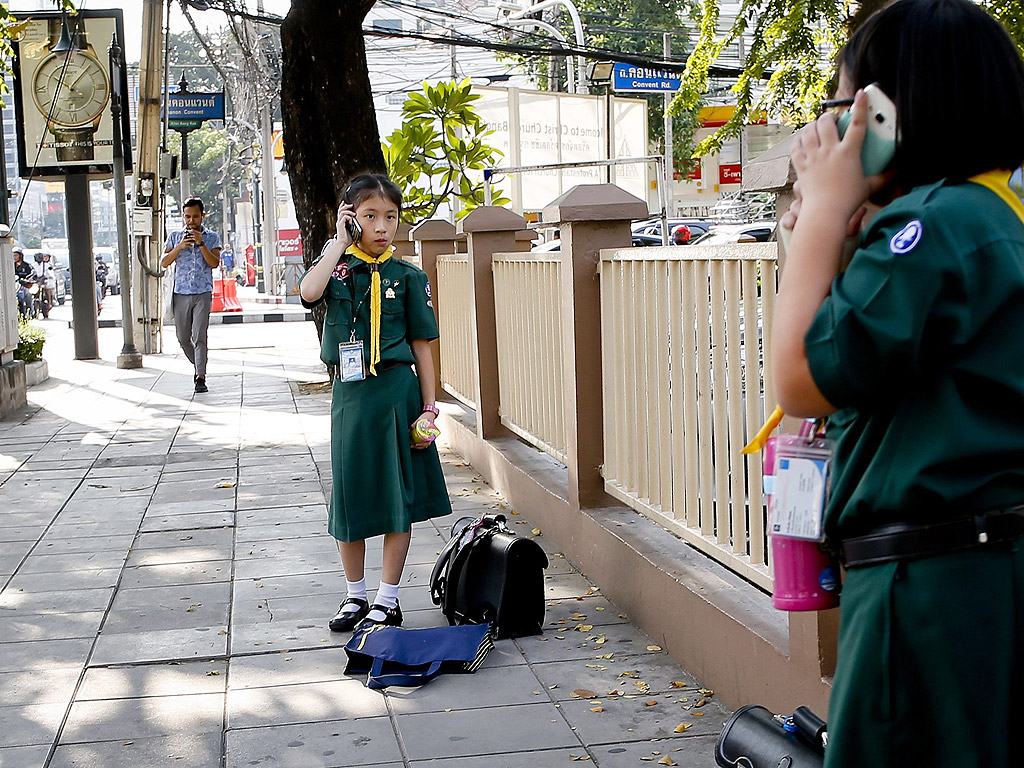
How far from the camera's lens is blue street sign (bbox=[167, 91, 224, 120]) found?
2086 centimetres

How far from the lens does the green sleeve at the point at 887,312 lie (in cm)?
163

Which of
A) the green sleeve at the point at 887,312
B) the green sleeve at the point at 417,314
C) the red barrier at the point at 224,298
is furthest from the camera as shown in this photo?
the red barrier at the point at 224,298

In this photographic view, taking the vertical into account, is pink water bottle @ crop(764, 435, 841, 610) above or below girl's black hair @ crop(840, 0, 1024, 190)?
below

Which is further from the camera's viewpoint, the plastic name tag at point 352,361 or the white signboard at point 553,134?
the white signboard at point 553,134

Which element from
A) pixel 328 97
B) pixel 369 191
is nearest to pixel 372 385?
pixel 369 191

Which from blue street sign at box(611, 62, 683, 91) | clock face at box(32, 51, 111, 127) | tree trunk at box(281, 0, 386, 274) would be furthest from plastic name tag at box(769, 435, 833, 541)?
blue street sign at box(611, 62, 683, 91)

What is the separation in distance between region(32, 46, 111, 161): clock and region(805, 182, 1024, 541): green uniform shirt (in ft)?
55.4

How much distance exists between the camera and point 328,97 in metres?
11.2

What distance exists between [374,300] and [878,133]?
3375 mm

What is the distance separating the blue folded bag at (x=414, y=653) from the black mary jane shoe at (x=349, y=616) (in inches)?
13.3

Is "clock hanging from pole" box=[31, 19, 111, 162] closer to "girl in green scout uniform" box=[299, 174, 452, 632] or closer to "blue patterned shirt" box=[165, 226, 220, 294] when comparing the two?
"blue patterned shirt" box=[165, 226, 220, 294]

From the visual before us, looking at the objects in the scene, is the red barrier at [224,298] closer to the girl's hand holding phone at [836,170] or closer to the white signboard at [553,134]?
the white signboard at [553,134]

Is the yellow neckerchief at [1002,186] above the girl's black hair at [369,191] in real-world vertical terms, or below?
below

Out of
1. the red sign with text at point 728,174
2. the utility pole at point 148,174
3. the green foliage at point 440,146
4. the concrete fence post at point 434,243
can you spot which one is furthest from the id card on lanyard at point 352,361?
the red sign with text at point 728,174
